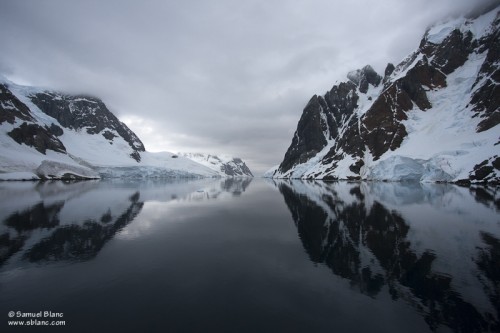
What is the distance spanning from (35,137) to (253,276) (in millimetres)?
160698

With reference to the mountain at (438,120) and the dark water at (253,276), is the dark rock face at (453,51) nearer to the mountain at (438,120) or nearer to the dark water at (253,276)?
the mountain at (438,120)

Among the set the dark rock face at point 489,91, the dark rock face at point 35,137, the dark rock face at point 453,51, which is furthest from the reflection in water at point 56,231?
the dark rock face at point 453,51

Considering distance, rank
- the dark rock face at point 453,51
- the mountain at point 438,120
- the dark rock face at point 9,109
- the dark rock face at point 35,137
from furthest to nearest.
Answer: the dark rock face at point 453,51 < the dark rock face at point 9,109 < the dark rock face at point 35,137 < the mountain at point 438,120

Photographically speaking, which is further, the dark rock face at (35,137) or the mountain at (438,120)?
the dark rock face at (35,137)

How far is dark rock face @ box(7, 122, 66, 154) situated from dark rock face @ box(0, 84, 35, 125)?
18.1 feet

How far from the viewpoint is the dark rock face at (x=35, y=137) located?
12681 cm

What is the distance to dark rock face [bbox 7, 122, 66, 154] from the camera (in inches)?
4993

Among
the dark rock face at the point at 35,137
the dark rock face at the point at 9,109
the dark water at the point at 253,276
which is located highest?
the dark rock face at the point at 9,109

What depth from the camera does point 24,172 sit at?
101000mm

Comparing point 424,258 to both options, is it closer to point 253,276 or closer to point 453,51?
point 253,276

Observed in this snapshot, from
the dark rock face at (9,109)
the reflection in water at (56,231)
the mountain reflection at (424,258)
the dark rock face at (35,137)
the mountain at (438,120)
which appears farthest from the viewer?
the dark rock face at (9,109)

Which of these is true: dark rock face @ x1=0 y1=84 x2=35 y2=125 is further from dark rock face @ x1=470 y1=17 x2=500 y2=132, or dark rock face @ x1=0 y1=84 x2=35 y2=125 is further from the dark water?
dark rock face @ x1=470 y1=17 x2=500 y2=132

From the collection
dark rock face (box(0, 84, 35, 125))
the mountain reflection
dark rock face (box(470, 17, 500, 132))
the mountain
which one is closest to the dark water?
the mountain reflection

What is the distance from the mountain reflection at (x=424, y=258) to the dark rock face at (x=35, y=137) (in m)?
147
